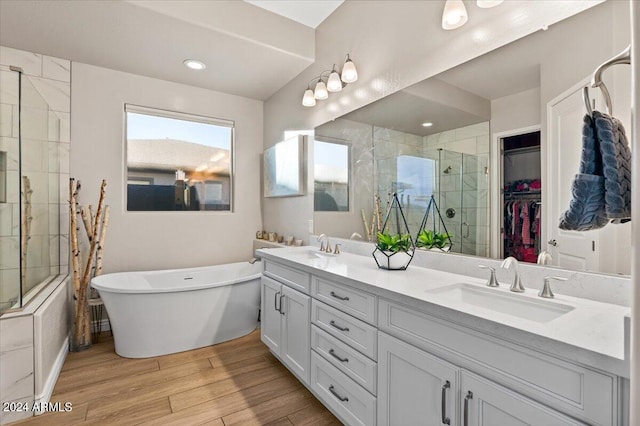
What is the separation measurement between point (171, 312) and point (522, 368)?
2.46m

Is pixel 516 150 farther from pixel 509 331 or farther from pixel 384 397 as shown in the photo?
pixel 384 397

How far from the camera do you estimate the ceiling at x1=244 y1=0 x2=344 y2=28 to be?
253 centimetres

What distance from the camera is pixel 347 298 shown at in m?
1.56

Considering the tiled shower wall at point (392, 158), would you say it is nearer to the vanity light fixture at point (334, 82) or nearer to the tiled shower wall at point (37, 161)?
the vanity light fixture at point (334, 82)

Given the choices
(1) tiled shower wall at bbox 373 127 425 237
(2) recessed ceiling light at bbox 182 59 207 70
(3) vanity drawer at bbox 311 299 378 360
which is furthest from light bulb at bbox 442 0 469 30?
(2) recessed ceiling light at bbox 182 59 207 70

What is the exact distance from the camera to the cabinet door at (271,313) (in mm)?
2230

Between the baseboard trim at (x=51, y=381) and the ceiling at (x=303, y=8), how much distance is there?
3.07m

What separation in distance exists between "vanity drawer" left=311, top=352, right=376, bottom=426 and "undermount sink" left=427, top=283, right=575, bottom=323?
1.98ft

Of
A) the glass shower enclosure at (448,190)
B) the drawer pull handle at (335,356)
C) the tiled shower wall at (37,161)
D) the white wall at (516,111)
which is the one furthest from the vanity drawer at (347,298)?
the tiled shower wall at (37,161)

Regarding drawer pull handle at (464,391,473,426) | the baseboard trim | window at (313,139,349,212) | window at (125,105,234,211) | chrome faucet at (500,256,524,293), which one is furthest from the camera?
window at (125,105,234,211)

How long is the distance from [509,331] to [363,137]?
176 centimetres

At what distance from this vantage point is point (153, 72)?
3.07m

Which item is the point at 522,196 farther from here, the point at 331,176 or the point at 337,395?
Result: the point at 331,176

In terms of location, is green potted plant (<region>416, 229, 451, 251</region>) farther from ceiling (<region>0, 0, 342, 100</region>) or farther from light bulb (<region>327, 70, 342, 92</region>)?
ceiling (<region>0, 0, 342, 100</region>)
